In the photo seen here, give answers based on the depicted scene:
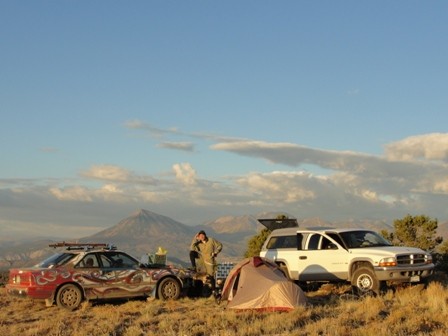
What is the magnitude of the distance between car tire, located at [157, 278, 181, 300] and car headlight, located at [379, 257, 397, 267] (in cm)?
542

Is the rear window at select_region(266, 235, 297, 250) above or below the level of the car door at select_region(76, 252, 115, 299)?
above

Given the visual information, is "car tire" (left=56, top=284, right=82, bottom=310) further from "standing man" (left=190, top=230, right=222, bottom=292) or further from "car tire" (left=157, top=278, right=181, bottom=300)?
"standing man" (left=190, top=230, right=222, bottom=292)

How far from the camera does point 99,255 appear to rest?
55.8 ft

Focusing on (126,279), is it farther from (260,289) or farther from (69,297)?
(260,289)

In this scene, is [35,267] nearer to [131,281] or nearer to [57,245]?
[57,245]

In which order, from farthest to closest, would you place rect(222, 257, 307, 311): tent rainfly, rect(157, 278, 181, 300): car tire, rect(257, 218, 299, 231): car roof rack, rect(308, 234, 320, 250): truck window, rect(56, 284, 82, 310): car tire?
rect(257, 218, 299, 231): car roof rack
rect(308, 234, 320, 250): truck window
rect(157, 278, 181, 300): car tire
rect(56, 284, 82, 310): car tire
rect(222, 257, 307, 311): tent rainfly

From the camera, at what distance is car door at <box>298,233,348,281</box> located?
1728 centimetres

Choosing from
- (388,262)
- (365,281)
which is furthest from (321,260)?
(388,262)

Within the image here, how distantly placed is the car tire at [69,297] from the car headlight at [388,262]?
7711 millimetres

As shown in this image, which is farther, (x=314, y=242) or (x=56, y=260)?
(x=314, y=242)

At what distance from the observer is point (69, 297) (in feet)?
53.3

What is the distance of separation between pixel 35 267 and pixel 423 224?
22.7 metres

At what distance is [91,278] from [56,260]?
1.04 m

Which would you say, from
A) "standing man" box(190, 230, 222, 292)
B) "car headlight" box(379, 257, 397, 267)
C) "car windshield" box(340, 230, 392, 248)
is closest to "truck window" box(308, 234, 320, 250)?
"car windshield" box(340, 230, 392, 248)
